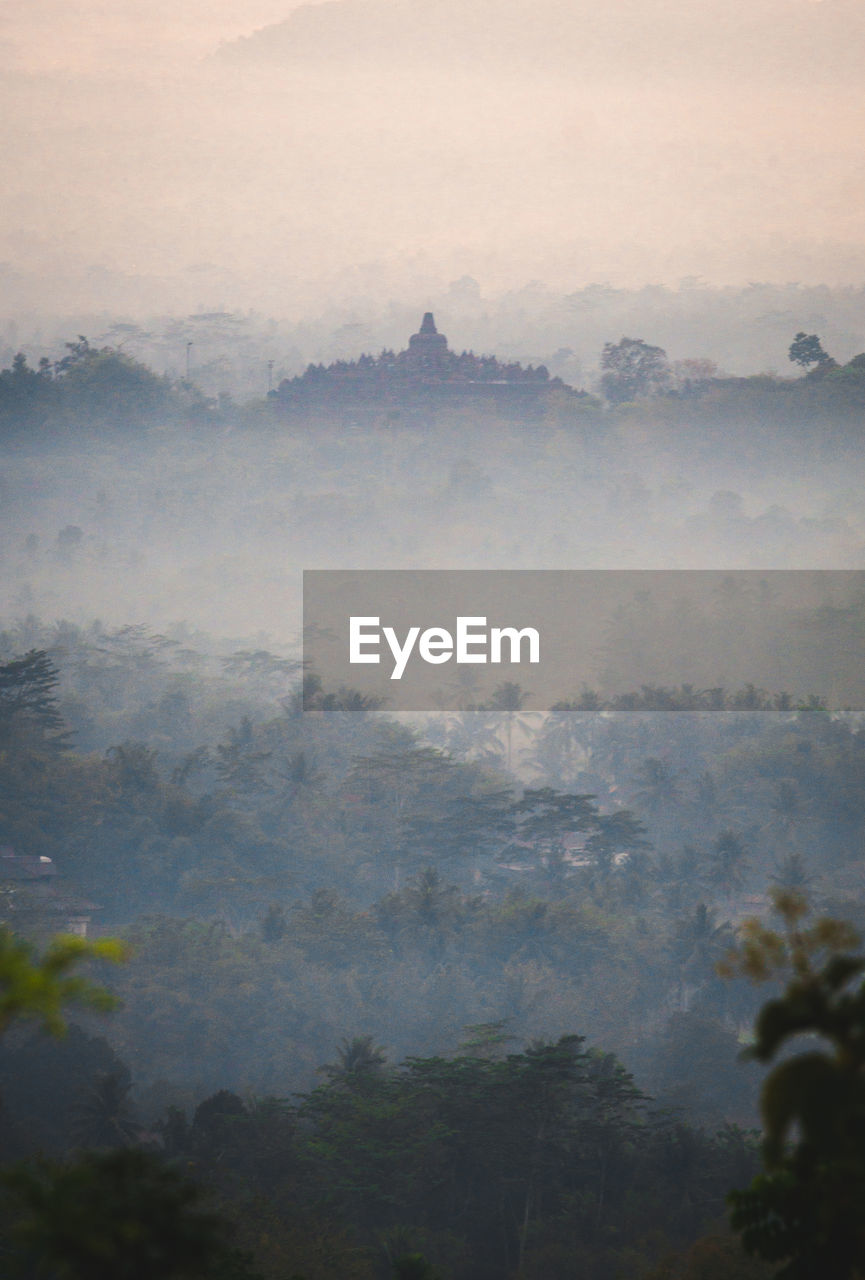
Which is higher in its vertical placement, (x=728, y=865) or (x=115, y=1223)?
(x=728, y=865)

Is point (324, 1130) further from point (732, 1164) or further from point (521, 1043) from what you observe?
point (521, 1043)

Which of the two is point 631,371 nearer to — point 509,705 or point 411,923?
point 509,705

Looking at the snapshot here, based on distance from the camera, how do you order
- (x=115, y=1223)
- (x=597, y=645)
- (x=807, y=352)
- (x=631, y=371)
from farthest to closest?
1. (x=631, y=371)
2. (x=807, y=352)
3. (x=597, y=645)
4. (x=115, y=1223)

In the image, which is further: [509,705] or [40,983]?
[509,705]

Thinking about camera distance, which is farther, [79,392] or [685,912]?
[79,392]

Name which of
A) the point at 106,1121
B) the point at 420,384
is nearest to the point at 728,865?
the point at 106,1121

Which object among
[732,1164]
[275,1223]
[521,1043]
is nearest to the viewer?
[275,1223]

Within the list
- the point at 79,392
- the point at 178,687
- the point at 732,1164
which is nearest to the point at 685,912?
the point at 732,1164

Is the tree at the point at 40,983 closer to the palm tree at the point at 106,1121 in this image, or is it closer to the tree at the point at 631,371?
the palm tree at the point at 106,1121
